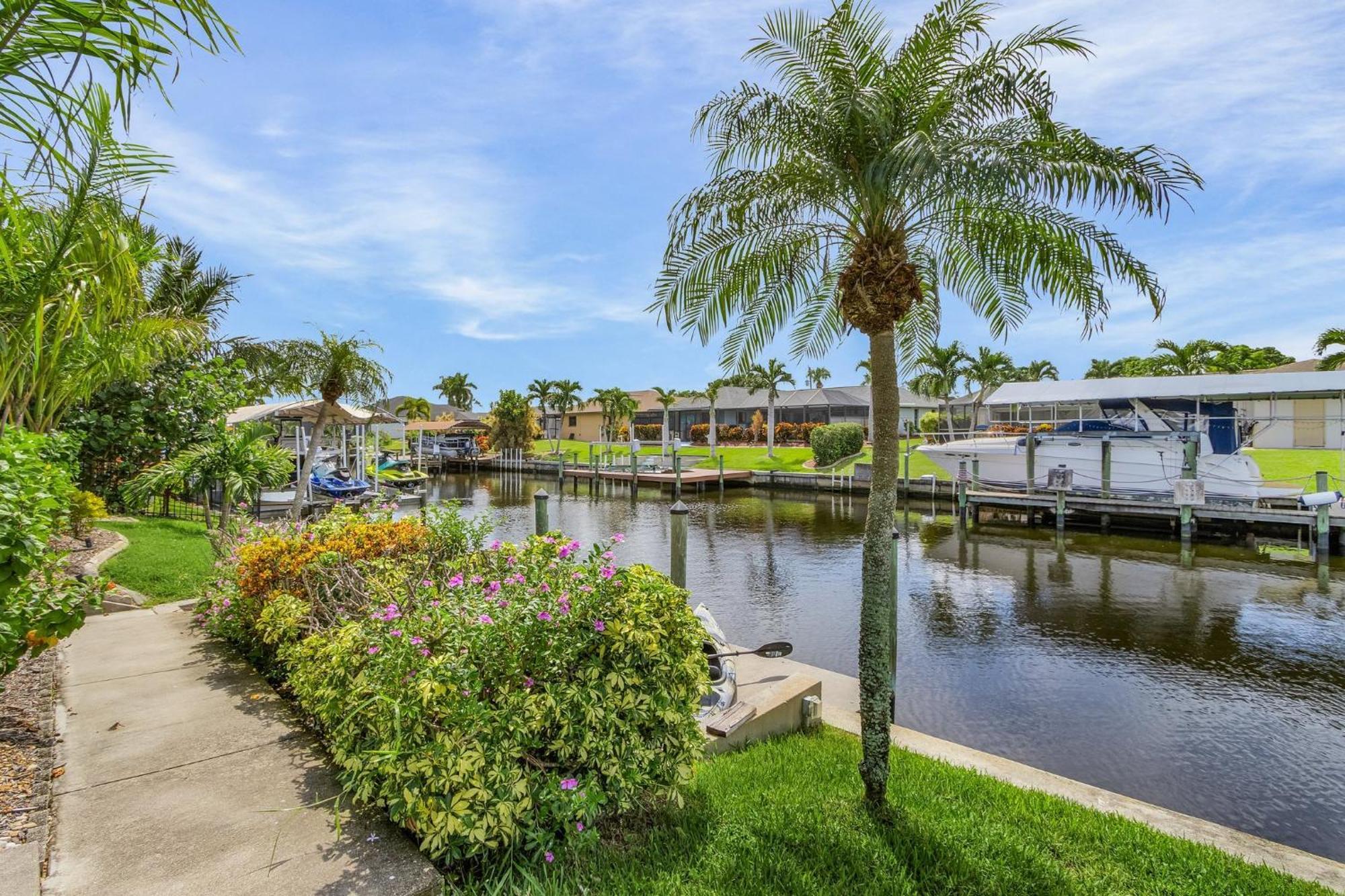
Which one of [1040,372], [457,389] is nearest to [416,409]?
[457,389]

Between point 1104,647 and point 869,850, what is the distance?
9593mm

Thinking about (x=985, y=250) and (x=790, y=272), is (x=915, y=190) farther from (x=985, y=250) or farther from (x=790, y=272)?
(x=790, y=272)

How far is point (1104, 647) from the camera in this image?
37.1 ft

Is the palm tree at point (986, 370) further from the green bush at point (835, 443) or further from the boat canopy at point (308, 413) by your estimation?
the boat canopy at point (308, 413)

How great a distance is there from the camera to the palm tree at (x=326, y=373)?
13.4 m

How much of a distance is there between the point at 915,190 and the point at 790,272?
5.05 feet

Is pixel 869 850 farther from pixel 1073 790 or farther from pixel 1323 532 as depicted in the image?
pixel 1323 532

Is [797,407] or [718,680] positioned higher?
[797,407]

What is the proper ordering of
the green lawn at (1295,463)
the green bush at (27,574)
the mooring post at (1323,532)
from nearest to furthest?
the green bush at (27,574) < the mooring post at (1323,532) < the green lawn at (1295,463)

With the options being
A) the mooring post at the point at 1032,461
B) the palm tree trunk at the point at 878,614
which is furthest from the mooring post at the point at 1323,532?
the palm tree trunk at the point at 878,614

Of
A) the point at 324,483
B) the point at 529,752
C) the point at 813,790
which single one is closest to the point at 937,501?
the point at 324,483

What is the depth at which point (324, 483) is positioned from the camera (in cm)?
2409

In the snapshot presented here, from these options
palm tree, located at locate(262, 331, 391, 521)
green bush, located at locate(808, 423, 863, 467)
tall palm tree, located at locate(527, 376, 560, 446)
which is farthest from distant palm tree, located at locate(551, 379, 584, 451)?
palm tree, located at locate(262, 331, 391, 521)

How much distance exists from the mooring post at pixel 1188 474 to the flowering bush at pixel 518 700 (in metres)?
21.6
